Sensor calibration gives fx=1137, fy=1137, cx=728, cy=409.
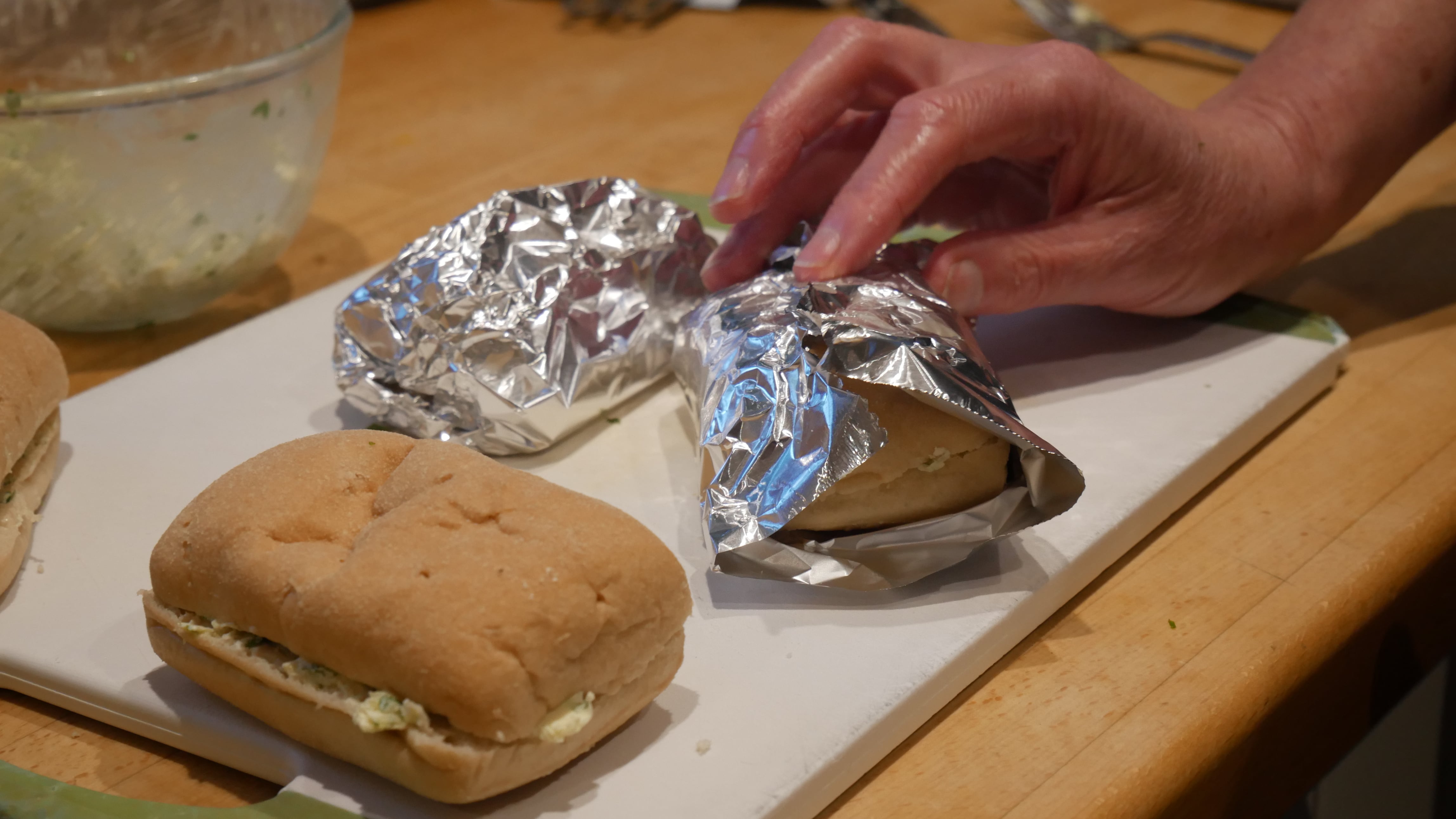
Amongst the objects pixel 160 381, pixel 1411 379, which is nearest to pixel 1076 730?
pixel 1411 379

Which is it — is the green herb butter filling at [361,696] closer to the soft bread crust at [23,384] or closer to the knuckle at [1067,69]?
the soft bread crust at [23,384]

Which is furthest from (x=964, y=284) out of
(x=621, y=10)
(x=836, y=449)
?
(x=621, y=10)

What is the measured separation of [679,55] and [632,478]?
195cm

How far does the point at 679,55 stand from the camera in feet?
10.2

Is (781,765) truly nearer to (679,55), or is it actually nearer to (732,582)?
(732,582)

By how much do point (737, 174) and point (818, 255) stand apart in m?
0.20

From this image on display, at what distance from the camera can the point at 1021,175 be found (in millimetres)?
1789

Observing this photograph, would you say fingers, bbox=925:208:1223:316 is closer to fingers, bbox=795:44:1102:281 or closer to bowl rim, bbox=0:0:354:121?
fingers, bbox=795:44:1102:281

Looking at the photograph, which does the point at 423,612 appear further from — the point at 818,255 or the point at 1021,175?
the point at 1021,175

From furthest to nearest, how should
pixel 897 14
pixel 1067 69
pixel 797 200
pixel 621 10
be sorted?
pixel 621 10, pixel 897 14, pixel 797 200, pixel 1067 69

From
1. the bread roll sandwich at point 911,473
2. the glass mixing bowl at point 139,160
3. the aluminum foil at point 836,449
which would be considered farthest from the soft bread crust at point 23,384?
the bread roll sandwich at point 911,473

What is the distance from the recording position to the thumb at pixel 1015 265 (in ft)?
4.99

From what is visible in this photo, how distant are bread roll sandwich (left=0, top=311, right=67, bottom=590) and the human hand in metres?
0.87

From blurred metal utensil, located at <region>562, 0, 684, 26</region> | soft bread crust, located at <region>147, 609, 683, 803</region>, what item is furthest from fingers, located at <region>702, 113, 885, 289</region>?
blurred metal utensil, located at <region>562, 0, 684, 26</region>
